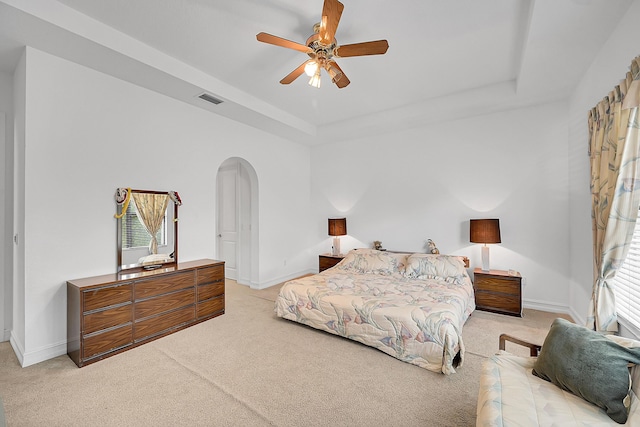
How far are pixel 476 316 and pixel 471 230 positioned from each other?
1.19m

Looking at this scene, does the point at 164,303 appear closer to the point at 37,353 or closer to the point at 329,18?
the point at 37,353

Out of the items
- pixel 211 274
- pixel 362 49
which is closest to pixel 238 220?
pixel 211 274

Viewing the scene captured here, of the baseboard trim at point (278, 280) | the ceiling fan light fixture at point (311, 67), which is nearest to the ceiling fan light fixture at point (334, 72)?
the ceiling fan light fixture at point (311, 67)

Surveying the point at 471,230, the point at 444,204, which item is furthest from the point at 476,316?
the point at 444,204

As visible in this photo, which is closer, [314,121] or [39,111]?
[39,111]

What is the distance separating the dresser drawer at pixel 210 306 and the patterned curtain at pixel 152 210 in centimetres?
89

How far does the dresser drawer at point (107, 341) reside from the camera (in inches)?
99.0

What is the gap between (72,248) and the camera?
2.78 meters

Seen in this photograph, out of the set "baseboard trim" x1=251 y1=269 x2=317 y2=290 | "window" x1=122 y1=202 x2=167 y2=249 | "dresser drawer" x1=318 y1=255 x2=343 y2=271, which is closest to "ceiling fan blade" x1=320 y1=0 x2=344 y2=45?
"window" x1=122 y1=202 x2=167 y2=249

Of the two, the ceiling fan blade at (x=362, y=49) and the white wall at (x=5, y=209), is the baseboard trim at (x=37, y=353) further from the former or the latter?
the ceiling fan blade at (x=362, y=49)

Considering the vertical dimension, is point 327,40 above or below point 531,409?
above

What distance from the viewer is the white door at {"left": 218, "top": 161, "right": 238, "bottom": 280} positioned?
5520 mm

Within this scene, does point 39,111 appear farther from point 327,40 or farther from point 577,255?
point 577,255

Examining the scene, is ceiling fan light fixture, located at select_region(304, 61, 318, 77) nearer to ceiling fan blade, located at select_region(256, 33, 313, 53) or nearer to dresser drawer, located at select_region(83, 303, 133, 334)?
ceiling fan blade, located at select_region(256, 33, 313, 53)
